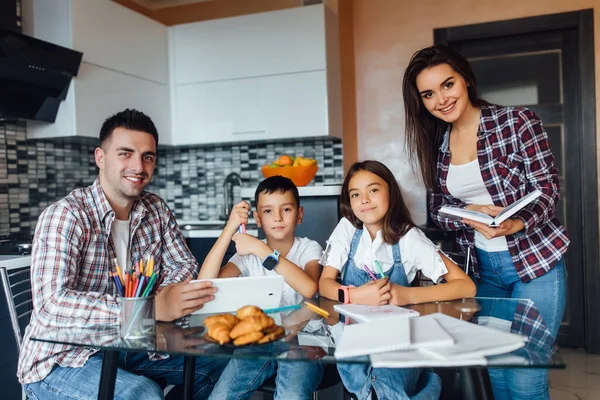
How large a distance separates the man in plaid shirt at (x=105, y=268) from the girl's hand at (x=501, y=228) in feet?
2.64

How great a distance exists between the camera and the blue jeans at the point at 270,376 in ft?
4.91

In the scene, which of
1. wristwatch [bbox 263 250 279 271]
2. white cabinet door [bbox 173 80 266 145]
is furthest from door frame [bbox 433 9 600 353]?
wristwatch [bbox 263 250 279 271]

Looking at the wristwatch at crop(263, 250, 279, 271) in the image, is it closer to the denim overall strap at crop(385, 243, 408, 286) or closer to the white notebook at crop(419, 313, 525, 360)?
the denim overall strap at crop(385, 243, 408, 286)

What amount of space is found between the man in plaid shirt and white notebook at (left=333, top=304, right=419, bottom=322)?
0.33 meters

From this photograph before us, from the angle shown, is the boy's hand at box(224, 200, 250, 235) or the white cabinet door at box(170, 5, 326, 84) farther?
the white cabinet door at box(170, 5, 326, 84)

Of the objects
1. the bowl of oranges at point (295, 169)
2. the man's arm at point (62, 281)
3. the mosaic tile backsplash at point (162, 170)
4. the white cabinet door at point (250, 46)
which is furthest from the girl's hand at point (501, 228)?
the mosaic tile backsplash at point (162, 170)

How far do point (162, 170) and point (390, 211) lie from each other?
2995 millimetres

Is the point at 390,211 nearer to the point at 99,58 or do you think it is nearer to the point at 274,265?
the point at 274,265

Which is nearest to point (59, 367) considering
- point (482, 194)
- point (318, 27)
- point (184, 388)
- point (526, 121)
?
point (184, 388)

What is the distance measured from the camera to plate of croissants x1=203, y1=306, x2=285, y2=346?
Result: 43.9 inches

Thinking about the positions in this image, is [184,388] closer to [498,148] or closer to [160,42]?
[498,148]

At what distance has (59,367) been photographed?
1.50 m

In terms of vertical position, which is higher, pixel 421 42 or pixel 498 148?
pixel 421 42

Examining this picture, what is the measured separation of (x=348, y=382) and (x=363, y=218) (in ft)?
1.79
